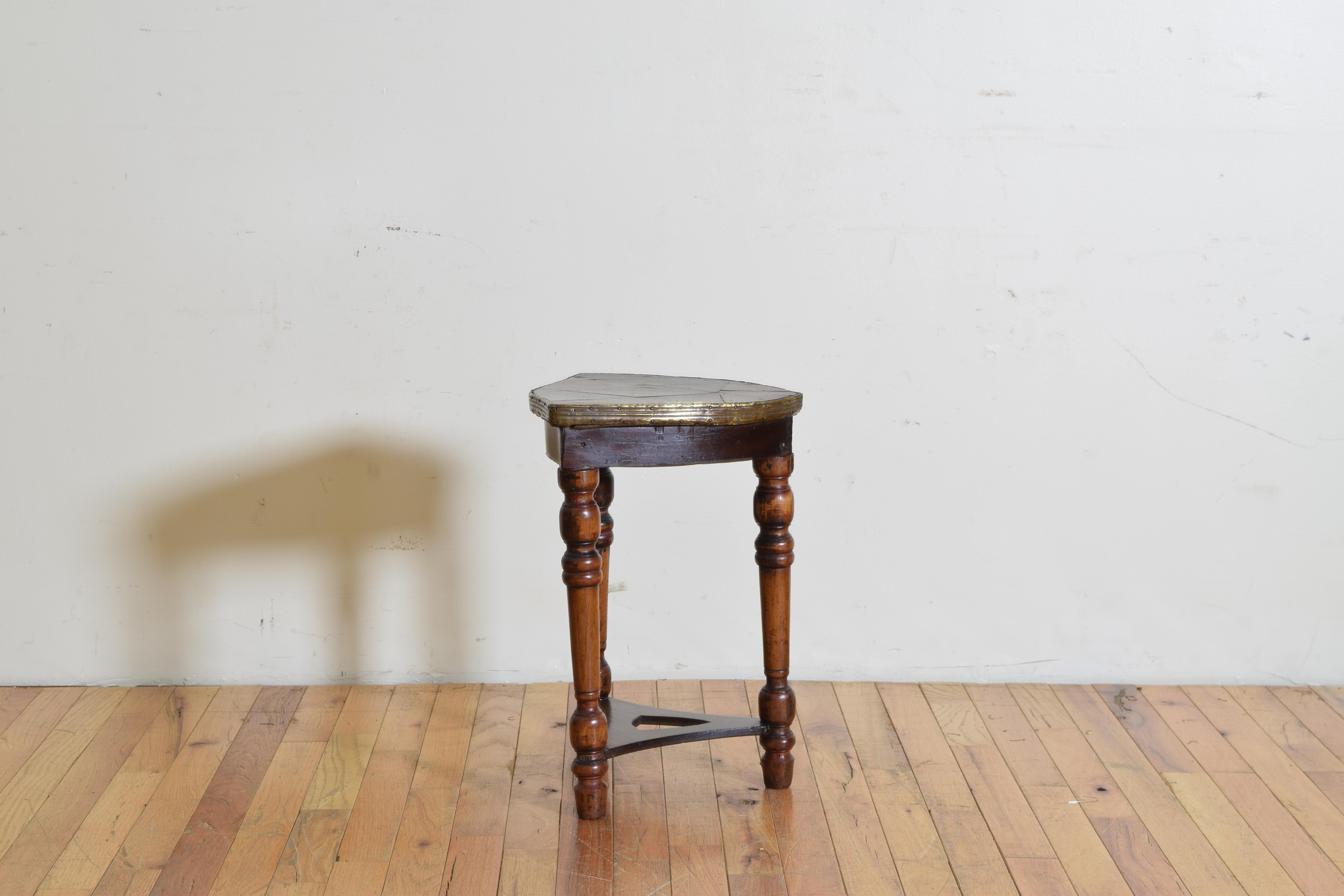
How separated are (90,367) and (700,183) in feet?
4.28

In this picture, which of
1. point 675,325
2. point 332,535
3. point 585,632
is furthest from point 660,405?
point 332,535

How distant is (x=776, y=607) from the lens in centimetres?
181

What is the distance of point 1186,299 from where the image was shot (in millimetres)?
2277

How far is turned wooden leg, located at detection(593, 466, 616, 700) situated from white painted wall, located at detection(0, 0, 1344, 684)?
304 mm

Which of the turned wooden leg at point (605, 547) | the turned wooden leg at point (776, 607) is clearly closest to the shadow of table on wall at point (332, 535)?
the turned wooden leg at point (605, 547)

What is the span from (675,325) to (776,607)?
714mm

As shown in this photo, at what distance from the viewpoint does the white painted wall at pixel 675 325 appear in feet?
7.21

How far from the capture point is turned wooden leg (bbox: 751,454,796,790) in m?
1.74

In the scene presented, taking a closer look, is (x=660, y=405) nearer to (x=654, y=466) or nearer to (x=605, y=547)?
(x=654, y=466)

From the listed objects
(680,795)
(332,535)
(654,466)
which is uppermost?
(654,466)

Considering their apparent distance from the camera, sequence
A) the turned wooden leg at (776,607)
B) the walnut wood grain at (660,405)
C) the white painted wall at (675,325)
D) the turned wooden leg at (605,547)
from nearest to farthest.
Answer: the walnut wood grain at (660,405) < the turned wooden leg at (776,607) < the turned wooden leg at (605,547) < the white painted wall at (675,325)

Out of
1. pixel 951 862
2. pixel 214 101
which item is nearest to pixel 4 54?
pixel 214 101

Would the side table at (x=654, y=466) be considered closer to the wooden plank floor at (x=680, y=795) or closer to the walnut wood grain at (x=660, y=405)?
the walnut wood grain at (x=660, y=405)

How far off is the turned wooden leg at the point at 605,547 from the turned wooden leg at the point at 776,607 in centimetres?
28
